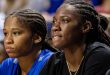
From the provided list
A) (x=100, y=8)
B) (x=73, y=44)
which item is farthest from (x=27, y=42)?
(x=100, y=8)

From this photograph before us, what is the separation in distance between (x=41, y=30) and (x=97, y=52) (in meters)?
0.47

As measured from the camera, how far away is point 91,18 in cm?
231

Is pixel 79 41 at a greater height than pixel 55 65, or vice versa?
pixel 79 41

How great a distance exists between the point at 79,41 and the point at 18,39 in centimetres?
39

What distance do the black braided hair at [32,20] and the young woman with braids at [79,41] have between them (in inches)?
9.9

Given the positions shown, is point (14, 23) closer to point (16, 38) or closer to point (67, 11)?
point (16, 38)

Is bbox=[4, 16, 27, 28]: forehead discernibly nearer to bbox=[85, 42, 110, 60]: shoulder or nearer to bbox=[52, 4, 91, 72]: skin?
bbox=[52, 4, 91, 72]: skin

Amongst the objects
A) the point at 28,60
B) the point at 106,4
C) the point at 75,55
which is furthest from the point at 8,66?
the point at 106,4

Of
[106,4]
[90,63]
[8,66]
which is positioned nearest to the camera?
[90,63]

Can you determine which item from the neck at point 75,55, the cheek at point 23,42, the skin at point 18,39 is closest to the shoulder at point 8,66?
the skin at point 18,39

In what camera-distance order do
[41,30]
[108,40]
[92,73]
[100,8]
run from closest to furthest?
[92,73]
[108,40]
[41,30]
[100,8]

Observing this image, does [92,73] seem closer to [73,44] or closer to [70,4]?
[73,44]

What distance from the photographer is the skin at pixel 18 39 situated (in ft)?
8.04

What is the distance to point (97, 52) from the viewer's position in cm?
227
